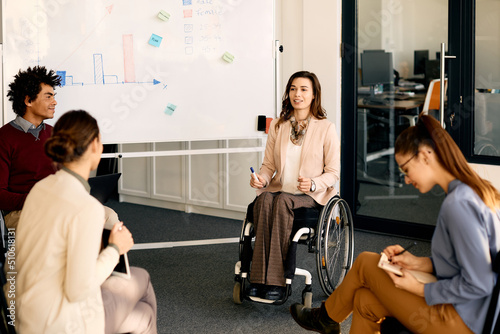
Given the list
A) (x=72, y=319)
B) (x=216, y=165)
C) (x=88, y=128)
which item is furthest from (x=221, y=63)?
(x=72, y=319)

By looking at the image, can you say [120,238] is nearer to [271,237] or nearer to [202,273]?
[271,237]

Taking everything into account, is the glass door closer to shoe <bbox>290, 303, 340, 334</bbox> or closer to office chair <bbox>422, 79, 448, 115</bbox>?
office chair <bbox>422, 79, 448, 115</bbox>

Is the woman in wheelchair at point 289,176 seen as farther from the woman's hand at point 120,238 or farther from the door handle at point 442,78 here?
the woman's hand at point 120,238

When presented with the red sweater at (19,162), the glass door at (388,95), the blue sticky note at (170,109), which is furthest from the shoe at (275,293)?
the glass door at (388,95)

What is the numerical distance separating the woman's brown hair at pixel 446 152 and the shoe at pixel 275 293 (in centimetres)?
127

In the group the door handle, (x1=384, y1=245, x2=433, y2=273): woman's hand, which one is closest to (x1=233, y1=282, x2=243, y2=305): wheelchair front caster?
(x1=384, y1=245, x2=433, y2=273): woman's hand

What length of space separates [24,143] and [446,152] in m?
2.03

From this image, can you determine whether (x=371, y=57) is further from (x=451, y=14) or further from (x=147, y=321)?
(x=147, y=321)

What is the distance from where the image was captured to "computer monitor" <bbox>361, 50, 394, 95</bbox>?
4332mm

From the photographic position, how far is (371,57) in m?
4.39

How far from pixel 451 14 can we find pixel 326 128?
136cm

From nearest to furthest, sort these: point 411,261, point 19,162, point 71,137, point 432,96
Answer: point 71,137 < point 411,261 < point 19,162 < point 432,96

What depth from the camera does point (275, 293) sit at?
2.92m

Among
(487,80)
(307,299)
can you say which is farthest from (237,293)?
(487,80)
